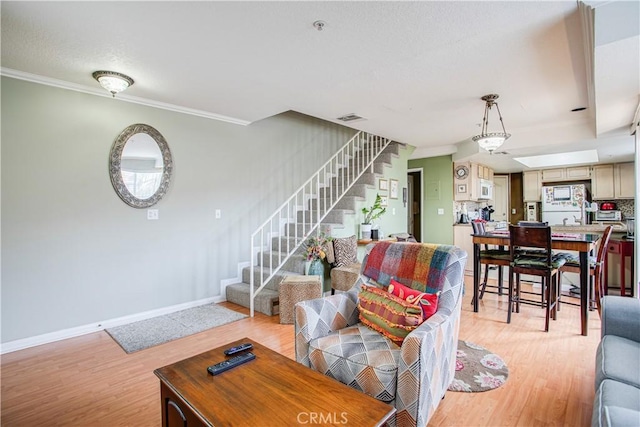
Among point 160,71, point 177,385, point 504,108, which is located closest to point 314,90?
point 160,71

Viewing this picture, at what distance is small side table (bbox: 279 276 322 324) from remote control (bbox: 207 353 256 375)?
170 centimetres

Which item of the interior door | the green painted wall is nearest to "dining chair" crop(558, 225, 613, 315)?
the green painted wall

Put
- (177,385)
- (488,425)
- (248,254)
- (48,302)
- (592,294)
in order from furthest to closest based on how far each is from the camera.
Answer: (248,254)
(592,294)
(48,302)
(488,425)
(177,385)

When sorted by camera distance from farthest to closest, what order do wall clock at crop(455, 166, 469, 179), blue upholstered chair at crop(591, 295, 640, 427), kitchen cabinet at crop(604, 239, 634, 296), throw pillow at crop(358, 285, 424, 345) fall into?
wall clock at crop(455, 166, 469, 179) < kitchen cabinet at crop(604, 239, 634, 296) < throw pillow at crop(358, 285, 424, 345) < blue upholstered chair at crop(591, 295, 640, 427)

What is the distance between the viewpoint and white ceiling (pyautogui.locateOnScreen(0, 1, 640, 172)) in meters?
1.94

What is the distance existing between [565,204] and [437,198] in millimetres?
2425

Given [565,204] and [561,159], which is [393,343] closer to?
[565,204]

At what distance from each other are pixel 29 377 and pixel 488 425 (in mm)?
3143

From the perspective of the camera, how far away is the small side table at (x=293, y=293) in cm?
337

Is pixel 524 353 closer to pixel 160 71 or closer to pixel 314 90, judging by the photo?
pixel 314 90

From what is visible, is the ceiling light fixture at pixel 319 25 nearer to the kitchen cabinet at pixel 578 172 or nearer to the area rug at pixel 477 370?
the area rug at pixel 477 370

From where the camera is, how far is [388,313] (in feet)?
6.19

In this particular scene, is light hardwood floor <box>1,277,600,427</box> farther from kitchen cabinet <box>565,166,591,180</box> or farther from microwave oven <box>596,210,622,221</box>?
kitchen cabinet <box>565,166,591,180</box>

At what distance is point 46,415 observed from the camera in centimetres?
194
